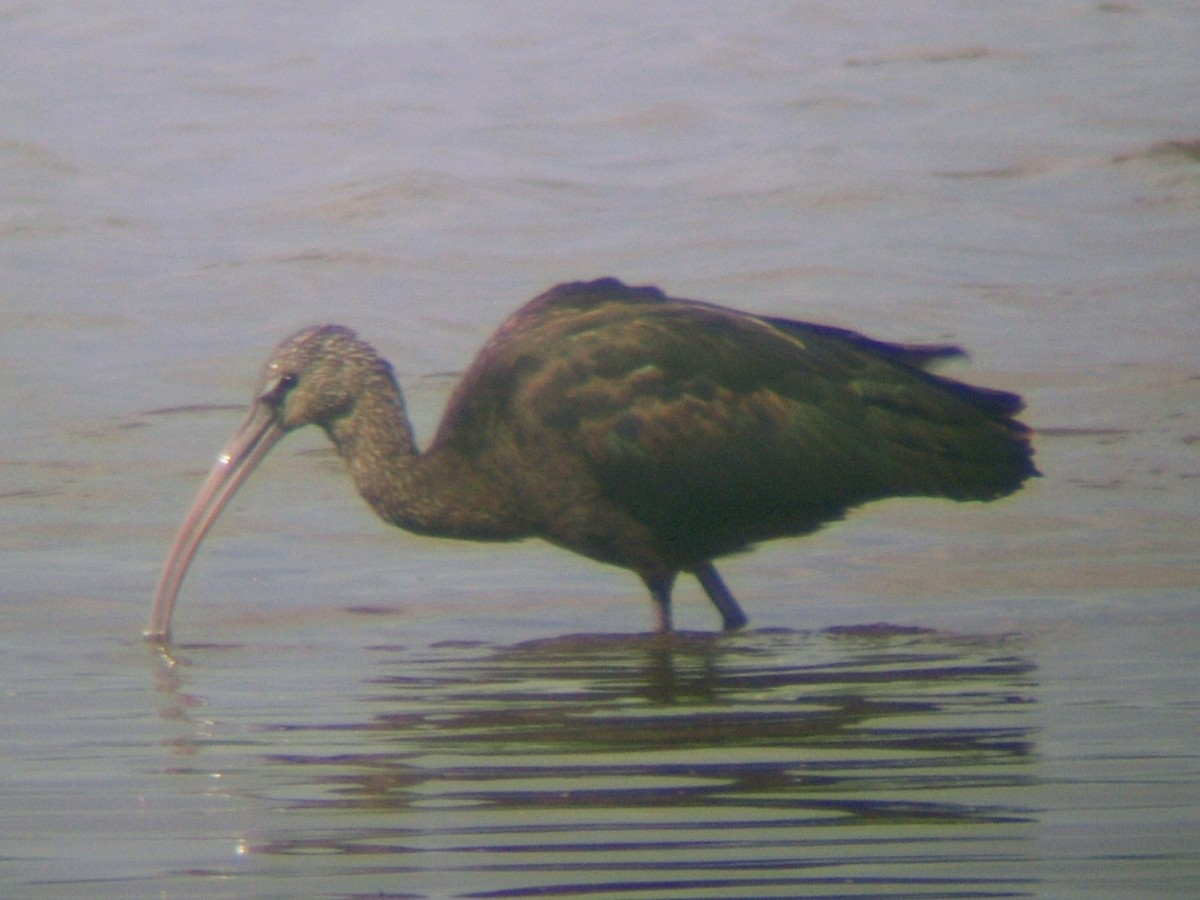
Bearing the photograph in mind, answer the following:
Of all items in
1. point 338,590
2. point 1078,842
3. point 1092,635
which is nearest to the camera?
point 1078,842

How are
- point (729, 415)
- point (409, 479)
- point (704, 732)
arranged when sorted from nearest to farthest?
point (704, 732) → point (729, 415) → point (409, 479)

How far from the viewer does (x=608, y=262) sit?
62.7ft

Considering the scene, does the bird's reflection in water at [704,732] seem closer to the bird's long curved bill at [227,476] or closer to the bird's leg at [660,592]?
the bird's leg at [660,592]

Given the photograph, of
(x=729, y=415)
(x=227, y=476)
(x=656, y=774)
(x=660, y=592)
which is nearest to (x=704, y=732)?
(x=656, y=774)

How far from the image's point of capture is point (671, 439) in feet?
27.9

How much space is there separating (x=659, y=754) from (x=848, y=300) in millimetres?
12387

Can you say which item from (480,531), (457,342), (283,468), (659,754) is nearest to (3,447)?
(283,468)

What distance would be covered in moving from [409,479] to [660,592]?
0.97 metres

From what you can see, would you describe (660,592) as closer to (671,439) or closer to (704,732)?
(671,439)

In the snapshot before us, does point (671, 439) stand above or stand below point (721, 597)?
above

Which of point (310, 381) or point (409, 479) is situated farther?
point (310, 381)

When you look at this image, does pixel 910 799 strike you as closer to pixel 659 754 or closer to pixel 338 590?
pixel 659 754

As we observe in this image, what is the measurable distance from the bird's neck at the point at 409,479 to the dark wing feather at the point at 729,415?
0.15 m

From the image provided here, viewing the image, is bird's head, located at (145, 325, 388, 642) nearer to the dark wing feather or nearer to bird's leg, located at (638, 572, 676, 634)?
the dark wing feather
